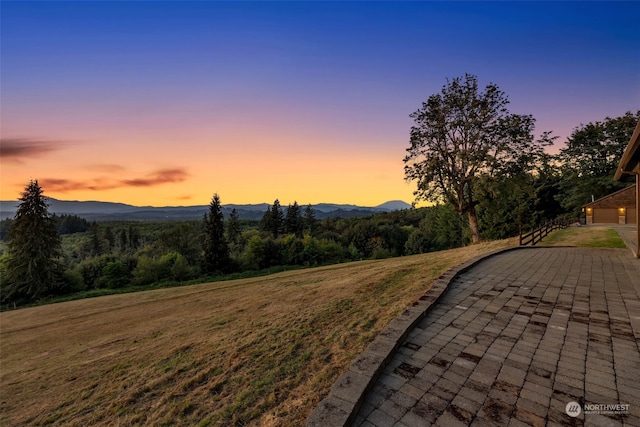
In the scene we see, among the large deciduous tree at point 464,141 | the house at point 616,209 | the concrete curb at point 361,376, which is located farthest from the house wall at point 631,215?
the concrete curb at point 361,376

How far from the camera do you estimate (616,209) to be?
93.1 ft

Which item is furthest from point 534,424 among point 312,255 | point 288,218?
point 288,218

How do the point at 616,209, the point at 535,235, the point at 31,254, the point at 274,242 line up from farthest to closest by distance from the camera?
the point at 274,242 → the point at 31,254 → the point at 616,209 → the point at 535,235

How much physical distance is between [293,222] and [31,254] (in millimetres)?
48344

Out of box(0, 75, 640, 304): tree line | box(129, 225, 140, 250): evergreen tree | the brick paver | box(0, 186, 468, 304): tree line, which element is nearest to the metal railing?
box(0, 75, 640, 304): tree line

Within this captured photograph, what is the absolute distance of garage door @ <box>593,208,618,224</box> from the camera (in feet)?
94.1

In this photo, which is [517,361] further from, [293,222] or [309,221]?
[309,221]

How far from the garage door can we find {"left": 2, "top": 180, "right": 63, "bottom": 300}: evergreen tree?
62756mm

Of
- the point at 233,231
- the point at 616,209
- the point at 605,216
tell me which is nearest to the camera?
the point at 616,209

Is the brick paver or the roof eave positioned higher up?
the roof eave

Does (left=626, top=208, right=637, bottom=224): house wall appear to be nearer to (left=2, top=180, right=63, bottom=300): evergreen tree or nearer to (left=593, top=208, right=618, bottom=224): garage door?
(left=593, top=208, right=618, bottom=224): garage door

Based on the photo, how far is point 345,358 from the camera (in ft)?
11.8

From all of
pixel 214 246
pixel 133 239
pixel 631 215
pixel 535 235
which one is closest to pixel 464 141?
pixel 535 235

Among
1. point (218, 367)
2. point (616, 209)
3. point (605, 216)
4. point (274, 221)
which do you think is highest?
point (274, 221)
